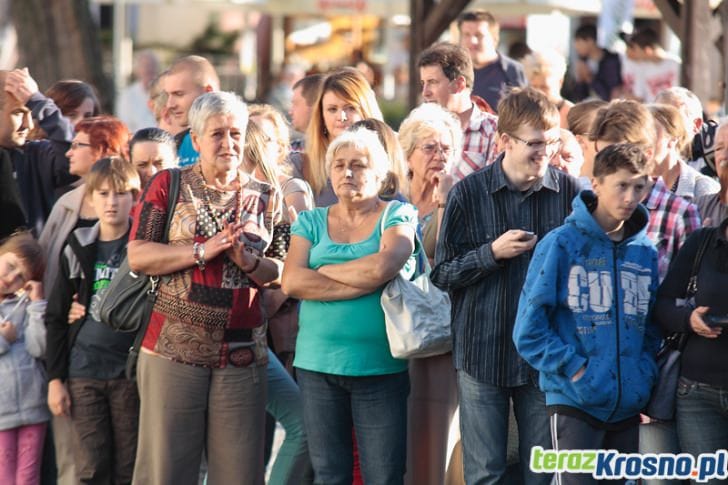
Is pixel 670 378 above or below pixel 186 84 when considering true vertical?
below

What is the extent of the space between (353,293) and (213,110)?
986 mm

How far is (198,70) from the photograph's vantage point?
7.14m

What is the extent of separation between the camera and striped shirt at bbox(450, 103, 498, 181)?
23.3 feet

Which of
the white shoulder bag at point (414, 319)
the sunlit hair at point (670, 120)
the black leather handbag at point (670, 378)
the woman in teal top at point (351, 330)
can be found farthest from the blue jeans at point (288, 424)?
the sunlit hair at point (670, 120)

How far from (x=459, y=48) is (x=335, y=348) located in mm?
2573

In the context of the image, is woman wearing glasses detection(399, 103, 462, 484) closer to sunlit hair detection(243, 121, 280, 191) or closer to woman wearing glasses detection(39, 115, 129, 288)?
sunlit hair detection(243, 121, 280, 191)

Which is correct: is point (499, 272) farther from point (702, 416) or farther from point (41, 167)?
point (41, 167)

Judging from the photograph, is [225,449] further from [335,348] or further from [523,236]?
[523,236]

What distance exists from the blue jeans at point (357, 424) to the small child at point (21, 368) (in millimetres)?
1478

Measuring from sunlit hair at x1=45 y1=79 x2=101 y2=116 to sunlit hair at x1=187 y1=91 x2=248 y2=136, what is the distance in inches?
94.0

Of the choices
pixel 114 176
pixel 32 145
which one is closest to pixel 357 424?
pixel 114 176

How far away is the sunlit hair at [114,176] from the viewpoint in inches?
247

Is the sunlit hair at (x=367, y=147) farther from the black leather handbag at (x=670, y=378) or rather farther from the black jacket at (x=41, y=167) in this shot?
the black jacket at (x=41, y=167)

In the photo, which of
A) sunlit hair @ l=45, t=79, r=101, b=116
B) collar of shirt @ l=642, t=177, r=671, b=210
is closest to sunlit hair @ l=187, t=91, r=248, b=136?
collar of shirt @ l=642, t=177, r=671, b=210
